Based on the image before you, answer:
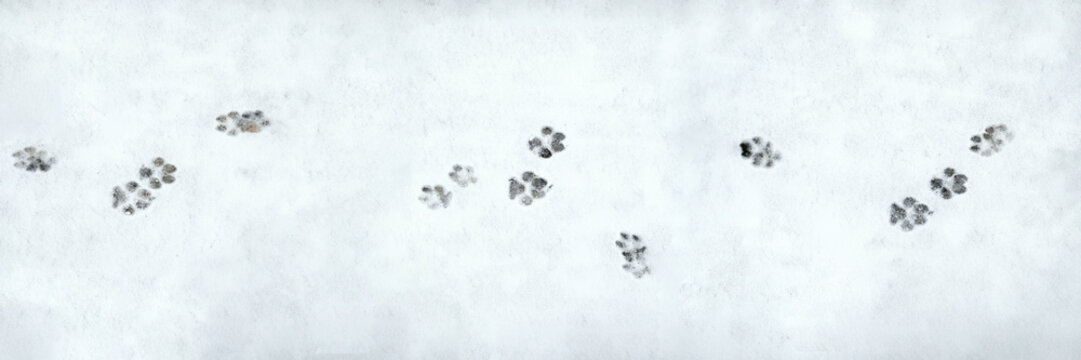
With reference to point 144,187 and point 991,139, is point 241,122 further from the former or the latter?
point 991,139

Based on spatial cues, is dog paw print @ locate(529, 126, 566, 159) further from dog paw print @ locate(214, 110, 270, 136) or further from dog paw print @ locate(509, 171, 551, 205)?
dog paw print @ locate(214, 110, 270, 136)

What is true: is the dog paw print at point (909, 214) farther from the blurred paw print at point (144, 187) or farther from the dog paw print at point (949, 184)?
the blurred paw print at point (144, 187)

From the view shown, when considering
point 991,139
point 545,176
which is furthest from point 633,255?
point 991,139

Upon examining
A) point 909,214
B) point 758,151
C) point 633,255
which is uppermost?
point 758,151

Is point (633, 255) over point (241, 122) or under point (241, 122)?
under

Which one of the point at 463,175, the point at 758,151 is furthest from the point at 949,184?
the point at 463,175

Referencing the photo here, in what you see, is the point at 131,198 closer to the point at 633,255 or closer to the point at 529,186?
the point at 529,186

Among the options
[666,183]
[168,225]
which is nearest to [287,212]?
[168,225]
